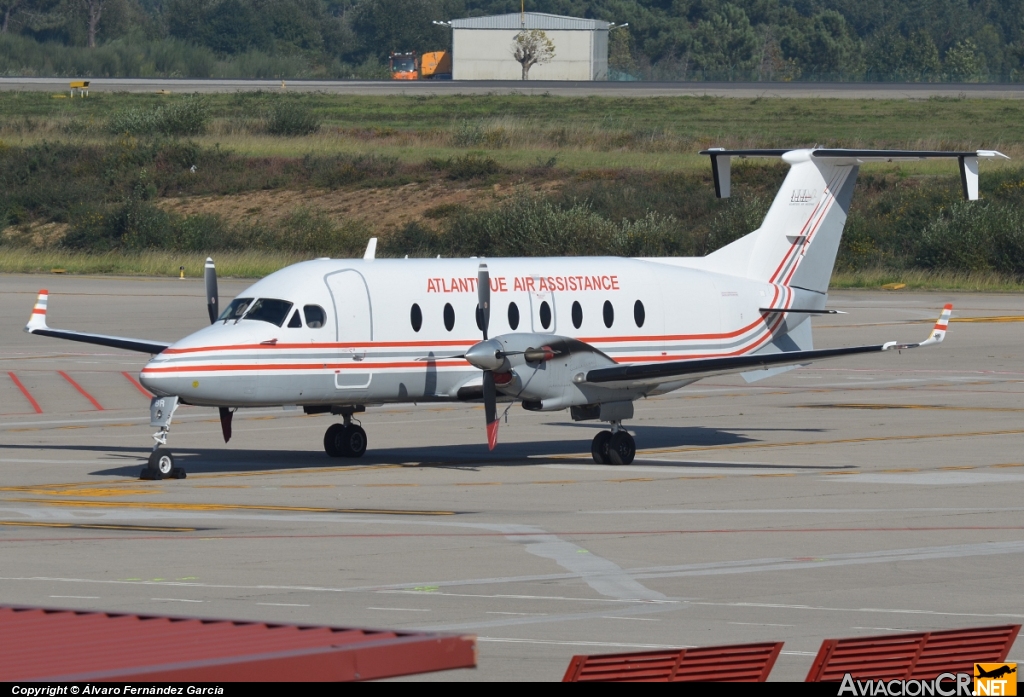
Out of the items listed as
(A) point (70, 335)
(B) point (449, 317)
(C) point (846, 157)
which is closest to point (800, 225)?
(C) point (846, 157)

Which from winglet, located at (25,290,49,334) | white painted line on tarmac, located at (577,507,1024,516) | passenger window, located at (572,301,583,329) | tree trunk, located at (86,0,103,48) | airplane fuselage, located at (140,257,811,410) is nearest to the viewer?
white painted line on tarmac, located at (577,507,1024,516)

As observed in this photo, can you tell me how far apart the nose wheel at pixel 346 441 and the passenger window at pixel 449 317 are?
2.44 m

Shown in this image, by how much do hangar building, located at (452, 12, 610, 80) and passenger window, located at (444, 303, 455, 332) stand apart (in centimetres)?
11915

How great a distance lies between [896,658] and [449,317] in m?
15.6

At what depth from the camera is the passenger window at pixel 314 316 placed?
2169cm

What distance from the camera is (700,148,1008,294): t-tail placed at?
2612cm

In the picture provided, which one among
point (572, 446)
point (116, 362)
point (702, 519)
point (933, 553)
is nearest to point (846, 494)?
point (702, 519)

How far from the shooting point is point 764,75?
6324 inches

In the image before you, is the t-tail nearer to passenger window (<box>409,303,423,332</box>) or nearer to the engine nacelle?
the engine nacelle

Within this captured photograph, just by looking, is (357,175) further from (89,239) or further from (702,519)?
(702,519)

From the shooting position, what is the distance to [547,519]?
17781 millimetres

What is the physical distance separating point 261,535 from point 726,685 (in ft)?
33.6

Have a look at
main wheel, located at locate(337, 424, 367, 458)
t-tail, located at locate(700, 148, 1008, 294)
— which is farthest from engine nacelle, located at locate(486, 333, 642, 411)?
t-tail, located at locate(700, 148, 1008, 294)

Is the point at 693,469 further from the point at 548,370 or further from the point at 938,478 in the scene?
the point at 938,478
